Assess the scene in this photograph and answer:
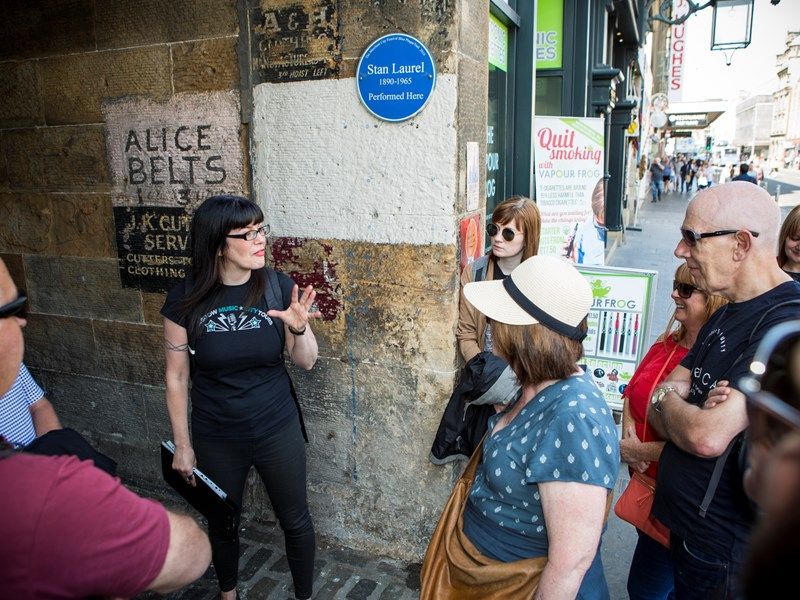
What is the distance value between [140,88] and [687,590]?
11.9ft

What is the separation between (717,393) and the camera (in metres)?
1.84

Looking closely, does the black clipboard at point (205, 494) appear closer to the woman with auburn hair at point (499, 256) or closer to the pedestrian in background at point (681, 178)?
the woman with auburn hair at point (499, 256)

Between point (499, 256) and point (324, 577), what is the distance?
2001mm

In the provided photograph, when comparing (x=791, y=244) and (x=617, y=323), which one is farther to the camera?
(x=617, y=323)

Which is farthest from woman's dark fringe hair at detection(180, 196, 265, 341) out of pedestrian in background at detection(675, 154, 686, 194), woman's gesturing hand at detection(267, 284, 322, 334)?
pedestrian in background at detection(675, 154, 686, 194)

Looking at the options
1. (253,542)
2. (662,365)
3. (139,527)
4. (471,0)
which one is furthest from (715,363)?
(253,542)

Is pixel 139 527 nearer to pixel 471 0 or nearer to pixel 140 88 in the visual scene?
pixel 471 0

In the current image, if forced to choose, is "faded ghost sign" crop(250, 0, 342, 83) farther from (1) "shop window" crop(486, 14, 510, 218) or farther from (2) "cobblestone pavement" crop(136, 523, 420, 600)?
(2) "cobblestone pavement" crop(136, 523, 420, 600)

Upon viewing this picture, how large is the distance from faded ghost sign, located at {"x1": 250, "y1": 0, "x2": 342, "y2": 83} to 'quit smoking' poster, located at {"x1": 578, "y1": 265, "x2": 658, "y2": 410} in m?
2.03

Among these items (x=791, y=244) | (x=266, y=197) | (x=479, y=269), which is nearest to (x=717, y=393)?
(x=479, y=269)

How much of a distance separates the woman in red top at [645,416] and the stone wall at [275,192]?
0.94 m

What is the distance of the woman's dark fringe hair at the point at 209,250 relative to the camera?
260cm

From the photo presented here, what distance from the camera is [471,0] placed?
299cm

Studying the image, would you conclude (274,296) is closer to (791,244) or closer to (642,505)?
(642,505)
